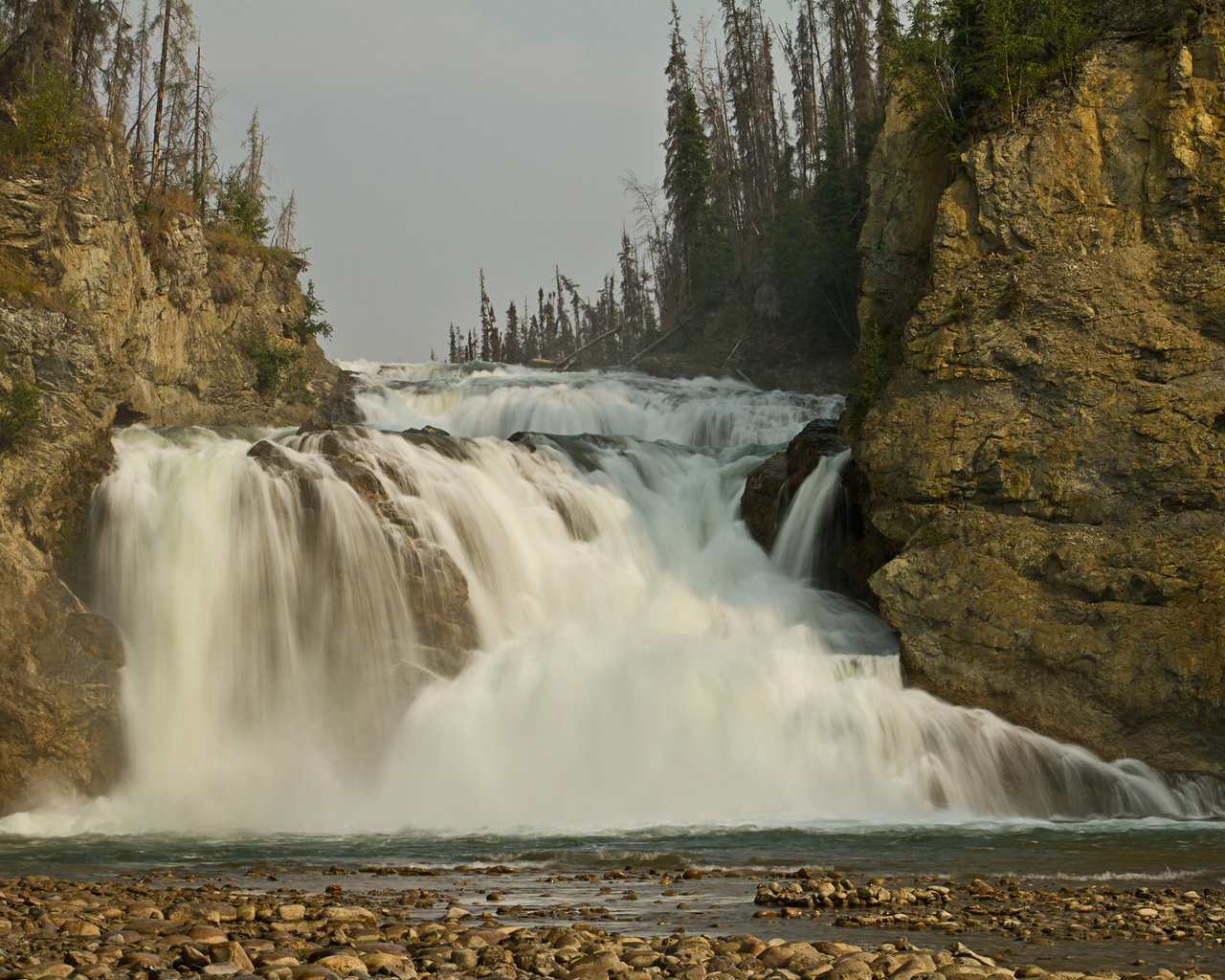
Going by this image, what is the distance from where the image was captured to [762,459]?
21109mm

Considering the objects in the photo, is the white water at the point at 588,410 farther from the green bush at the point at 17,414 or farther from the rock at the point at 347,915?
the rock at the point at 347,915

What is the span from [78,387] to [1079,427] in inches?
618

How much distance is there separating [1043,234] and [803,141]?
1407 inches

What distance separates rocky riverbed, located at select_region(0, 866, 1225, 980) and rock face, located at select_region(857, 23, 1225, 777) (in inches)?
278

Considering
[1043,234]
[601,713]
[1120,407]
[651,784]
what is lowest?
[651,784]

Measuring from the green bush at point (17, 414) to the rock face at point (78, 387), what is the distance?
12 cm

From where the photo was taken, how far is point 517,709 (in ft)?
46.3

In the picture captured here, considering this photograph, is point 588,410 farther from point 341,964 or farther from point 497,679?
point 341,964

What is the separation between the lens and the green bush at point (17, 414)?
14523mm

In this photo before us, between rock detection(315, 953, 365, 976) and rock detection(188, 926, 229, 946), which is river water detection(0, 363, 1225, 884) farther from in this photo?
rock detection(315, 953, 365, 976)

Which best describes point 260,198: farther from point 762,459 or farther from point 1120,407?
point 1120,407

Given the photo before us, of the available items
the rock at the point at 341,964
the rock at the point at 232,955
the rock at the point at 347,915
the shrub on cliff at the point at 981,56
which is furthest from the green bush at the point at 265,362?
the rock at the point at 341,964

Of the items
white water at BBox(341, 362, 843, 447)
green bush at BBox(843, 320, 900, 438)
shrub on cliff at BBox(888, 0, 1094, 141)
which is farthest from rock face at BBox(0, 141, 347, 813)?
shrub on cliff at BBox(888, 0, 1094, 141)

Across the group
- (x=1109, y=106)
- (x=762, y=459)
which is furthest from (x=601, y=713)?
(x=1109, y=106)
